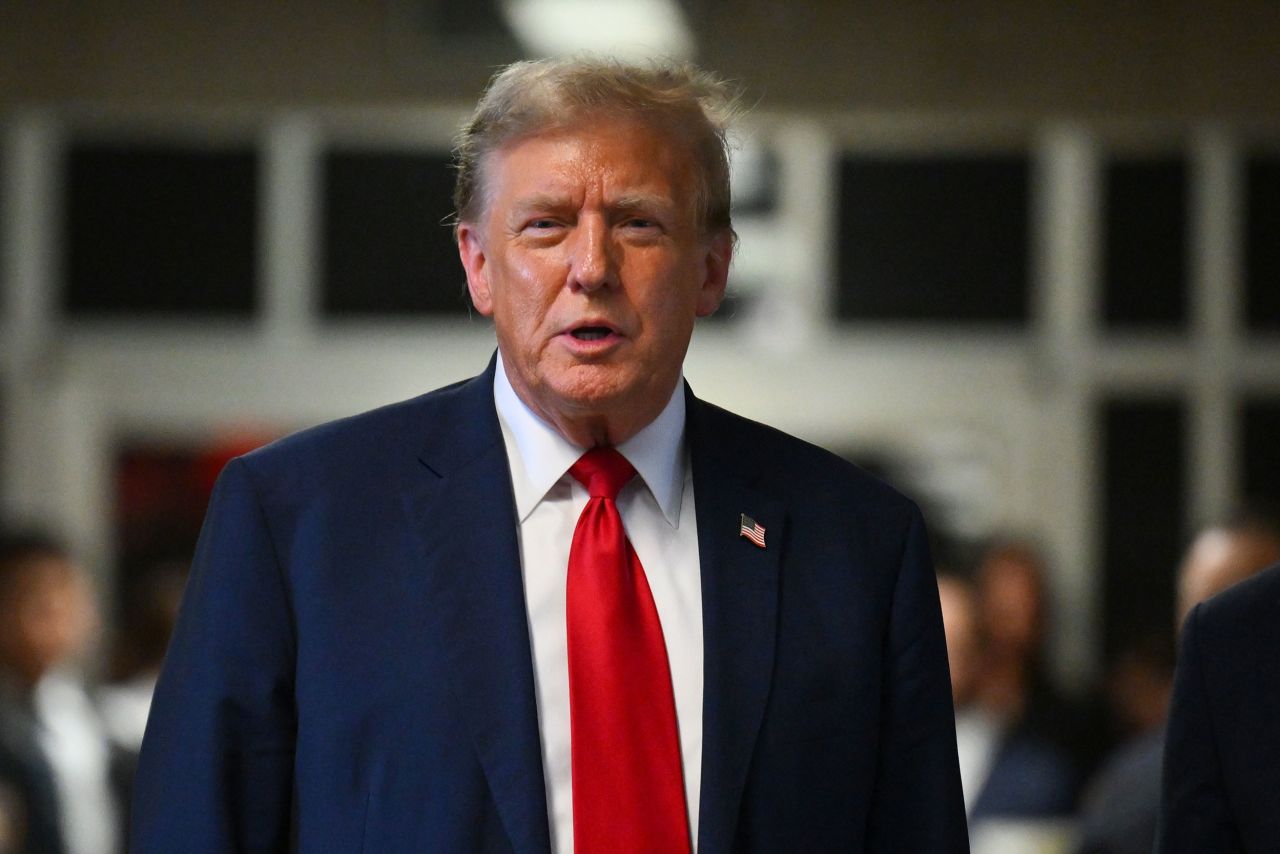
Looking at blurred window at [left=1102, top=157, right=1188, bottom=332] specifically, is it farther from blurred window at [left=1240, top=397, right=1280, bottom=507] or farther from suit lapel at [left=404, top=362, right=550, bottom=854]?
suit lapel at [left=404, top=362, right=550, bottom=854]

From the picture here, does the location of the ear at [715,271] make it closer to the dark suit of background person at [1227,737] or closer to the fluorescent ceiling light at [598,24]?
the dark suit of background person at [1227,737]

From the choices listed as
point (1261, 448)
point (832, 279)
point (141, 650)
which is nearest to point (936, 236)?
point (832, 279)

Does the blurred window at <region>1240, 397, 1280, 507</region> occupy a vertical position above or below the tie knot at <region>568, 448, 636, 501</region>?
below

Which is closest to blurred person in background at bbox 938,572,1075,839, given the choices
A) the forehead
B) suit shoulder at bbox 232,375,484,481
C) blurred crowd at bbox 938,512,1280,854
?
blurred crowd at bbox 938,512,1280,854

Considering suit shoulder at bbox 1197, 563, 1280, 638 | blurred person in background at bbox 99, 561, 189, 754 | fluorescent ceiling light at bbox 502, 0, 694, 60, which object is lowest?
blurred person in background at bbox 99, 561, 189, 754

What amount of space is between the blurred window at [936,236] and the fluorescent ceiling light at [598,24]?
2.59 feet

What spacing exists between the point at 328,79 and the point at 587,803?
16.7ft

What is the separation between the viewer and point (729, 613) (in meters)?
2.00

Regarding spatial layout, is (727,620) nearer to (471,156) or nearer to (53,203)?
(471,156)

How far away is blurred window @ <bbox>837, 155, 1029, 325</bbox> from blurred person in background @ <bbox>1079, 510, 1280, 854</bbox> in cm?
294

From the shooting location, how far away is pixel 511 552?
1978mm

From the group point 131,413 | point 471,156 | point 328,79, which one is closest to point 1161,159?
point 328,79

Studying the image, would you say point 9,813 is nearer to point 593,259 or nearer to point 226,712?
point 226,712

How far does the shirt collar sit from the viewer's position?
2.05 m
